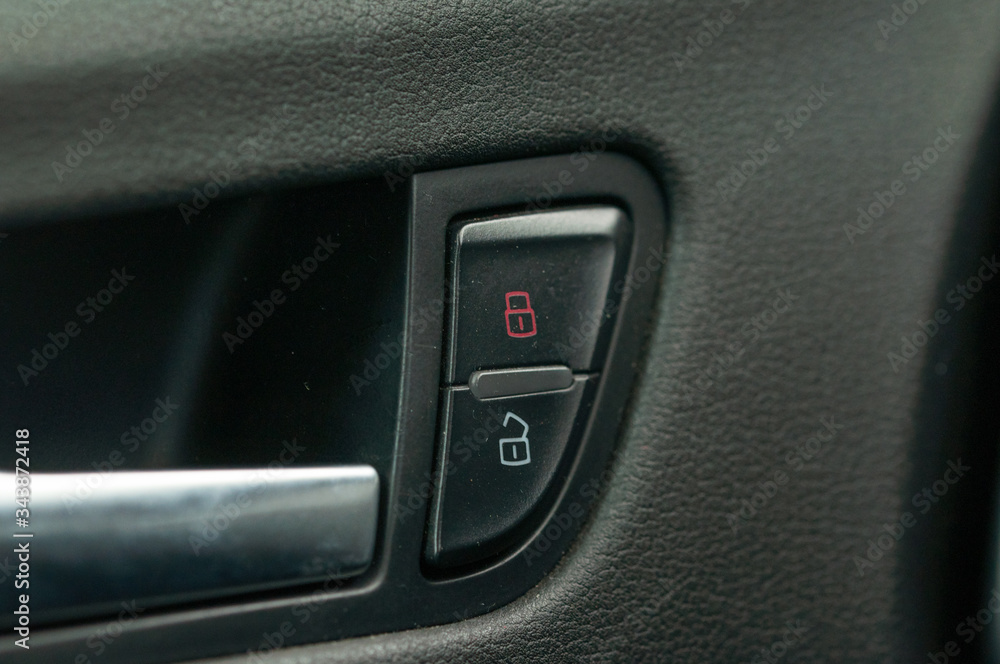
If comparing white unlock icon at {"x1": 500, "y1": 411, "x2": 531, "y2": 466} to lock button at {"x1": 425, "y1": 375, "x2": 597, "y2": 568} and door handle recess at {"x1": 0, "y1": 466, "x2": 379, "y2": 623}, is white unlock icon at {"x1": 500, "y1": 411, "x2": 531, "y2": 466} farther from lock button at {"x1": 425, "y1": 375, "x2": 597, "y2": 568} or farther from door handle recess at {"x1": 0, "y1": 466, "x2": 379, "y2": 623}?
door handle recess at {"x1": 0, "y1": 466, "x2": 379, "y2": 623}

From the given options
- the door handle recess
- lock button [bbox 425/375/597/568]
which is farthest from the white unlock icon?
the door handle recess

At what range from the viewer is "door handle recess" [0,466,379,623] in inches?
25.1

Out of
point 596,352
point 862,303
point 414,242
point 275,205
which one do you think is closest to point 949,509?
point 862,303

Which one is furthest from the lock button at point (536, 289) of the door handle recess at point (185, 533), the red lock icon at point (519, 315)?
the door handle recess at point (185, 533)

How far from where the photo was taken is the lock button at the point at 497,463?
0.64 meters

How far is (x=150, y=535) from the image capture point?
646mm

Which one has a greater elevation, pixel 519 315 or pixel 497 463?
pixel 519 315

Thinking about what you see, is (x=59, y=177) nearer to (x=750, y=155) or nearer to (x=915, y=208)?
(x=750, y=155)

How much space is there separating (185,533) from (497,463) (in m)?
0.24

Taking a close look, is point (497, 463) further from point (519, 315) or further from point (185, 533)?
point (185, 533)

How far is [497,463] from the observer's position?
2.13ft

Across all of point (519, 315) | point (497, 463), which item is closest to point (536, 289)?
point (519, 315)

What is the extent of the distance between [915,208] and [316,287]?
17.7 inches

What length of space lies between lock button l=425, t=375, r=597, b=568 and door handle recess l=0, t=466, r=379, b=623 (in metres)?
0.06
